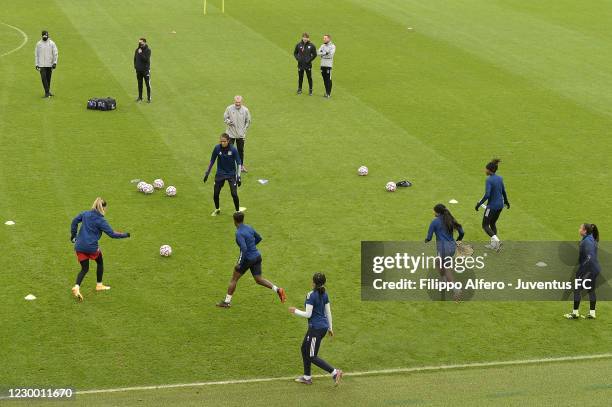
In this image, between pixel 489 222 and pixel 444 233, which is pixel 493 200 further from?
pixel 444 233

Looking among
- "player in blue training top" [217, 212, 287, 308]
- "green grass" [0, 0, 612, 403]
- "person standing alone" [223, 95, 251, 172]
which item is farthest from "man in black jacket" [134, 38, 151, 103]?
"player in blue training top" [217, 212, 287, 308]

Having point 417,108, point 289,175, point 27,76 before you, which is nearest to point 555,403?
point 289,175

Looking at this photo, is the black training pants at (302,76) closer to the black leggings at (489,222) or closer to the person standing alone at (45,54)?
the person standing alone at (45,54)

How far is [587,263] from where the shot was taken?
1769 centimetres

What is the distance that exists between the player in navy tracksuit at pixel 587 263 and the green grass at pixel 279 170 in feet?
2.59

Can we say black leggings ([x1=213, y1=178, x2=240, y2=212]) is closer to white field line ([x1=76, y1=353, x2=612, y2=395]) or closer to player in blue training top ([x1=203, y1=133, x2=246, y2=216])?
player in blue training top ([x1=203, y1=133, x2=246, y2=216])

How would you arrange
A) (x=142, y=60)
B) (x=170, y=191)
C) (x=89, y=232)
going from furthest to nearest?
1. (x=142, y=60)
2. (x=170, y=191)
3. (x=89, y=232)

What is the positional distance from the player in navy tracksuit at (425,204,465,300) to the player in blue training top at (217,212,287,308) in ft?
10.7

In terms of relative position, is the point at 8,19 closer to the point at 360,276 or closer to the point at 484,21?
the point at 484,21

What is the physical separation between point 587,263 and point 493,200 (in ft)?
11.2

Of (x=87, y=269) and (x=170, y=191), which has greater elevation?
(x=170, y=191)

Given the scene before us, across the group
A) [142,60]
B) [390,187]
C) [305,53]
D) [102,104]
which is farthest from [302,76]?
[390,187]

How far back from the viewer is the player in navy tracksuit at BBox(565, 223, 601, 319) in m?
17.6

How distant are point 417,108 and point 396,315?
1517 centimetres
